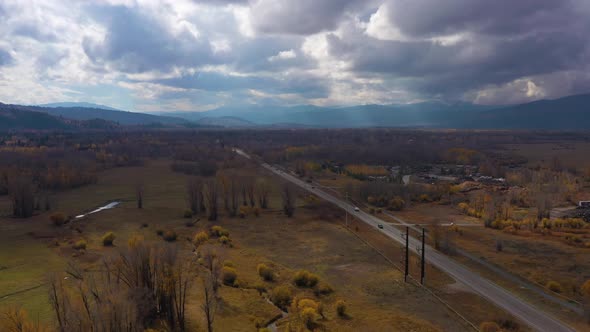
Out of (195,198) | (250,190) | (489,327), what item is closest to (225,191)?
(250,190)

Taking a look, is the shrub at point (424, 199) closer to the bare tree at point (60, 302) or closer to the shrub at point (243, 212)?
the shrub at point (243, 212)

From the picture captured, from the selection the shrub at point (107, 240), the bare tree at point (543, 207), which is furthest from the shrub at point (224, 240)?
the bare tree at point (543, 207)

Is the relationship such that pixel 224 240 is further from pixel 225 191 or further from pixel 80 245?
pixel 225 191

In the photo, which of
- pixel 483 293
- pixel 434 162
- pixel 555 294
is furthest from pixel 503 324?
pixel 434 162

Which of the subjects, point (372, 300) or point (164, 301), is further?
point (372, 300)

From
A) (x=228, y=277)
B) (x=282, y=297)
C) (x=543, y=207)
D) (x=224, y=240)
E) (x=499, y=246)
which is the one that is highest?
(x=543, y=207)

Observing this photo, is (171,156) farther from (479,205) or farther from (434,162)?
(479,205)
